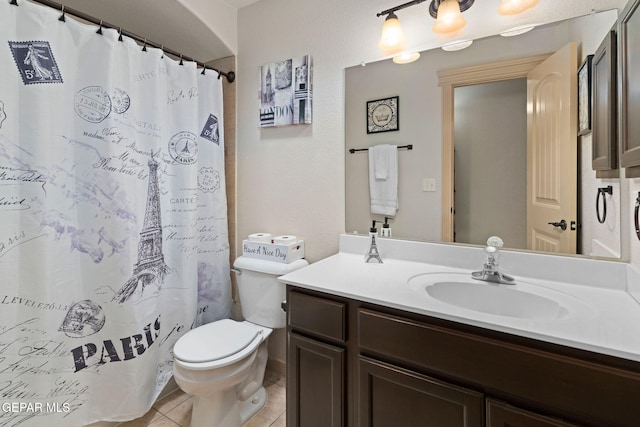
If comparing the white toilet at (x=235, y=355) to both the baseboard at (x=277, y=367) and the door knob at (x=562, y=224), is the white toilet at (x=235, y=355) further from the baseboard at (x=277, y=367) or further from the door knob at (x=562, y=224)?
the door knob at (x=562, y=224)

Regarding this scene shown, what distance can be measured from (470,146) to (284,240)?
3.54ft

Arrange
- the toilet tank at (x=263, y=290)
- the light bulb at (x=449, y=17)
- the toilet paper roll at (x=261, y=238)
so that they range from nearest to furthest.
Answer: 1. the light bulb at (x=449, y=17)
2. the toilet tank at (x=263, y=290)
3. the toilet paper roll at (x=261, y=238)

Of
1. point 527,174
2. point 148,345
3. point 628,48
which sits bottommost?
point 148,345

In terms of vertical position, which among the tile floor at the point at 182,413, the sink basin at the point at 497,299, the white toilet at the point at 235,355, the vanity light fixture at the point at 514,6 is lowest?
the tile floor at the point at 182,413

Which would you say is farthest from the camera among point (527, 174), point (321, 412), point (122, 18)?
point (122, 18)

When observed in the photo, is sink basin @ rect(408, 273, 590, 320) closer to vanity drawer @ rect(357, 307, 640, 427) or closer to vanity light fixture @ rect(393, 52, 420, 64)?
vanity drawer @ rect(357, 307, 640, 427)

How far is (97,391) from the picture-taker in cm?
138

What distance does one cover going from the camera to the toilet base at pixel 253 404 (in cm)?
161

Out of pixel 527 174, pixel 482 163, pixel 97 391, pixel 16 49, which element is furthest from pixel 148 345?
pixel 527 174

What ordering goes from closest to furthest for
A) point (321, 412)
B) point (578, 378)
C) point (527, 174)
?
1. point (578, 378)
2. point (321, 412)
3. point (527, 174)

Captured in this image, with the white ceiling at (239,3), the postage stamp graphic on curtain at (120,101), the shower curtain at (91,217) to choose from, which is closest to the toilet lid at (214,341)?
the shower curtain at (91,217)

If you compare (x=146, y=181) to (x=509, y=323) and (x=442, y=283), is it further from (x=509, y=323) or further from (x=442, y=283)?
(x=509, y=323)

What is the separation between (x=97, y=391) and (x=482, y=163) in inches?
80.1

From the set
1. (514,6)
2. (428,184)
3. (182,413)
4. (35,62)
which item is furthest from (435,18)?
(182,413)
